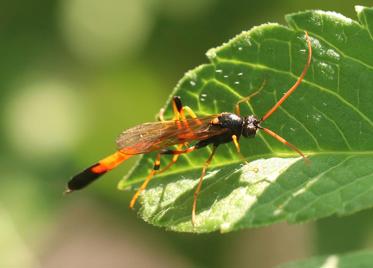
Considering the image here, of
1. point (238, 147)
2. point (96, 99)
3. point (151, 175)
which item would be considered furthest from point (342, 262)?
point (96, 99)

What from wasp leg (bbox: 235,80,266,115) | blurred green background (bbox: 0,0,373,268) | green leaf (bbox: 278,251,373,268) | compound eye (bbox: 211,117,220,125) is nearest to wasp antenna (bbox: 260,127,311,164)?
wasp leg (bbox: 235,80,266,115)

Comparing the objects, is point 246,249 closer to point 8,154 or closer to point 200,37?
point 200,37

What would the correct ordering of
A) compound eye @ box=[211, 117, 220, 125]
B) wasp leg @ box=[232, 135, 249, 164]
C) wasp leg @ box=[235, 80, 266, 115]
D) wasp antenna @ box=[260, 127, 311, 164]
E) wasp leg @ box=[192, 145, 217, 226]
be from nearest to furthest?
wasp leg @ box=[192, 145, 217, 226] < wasp antenna @ box=[260, 127, 311, 164] < wasp leg @ box=[235, 80, 266, 115] < wasp leg @ box=[232, 135, 249, 164] < compound eye @ box=[211, 117, 220, 125]

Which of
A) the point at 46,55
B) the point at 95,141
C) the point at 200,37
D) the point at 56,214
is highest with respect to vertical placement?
the point at 46,55

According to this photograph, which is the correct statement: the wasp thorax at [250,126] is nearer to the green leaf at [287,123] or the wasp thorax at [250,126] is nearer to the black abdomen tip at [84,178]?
the green leaf at [287,123]

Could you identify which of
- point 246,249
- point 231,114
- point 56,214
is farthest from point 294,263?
point 56,214

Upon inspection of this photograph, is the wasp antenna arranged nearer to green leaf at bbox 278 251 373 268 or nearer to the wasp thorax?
the wasp thorax

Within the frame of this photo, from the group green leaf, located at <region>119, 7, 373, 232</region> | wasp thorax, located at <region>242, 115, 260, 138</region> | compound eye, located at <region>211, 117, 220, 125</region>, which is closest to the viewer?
green leaf, located at <region>119, 7, 373, 232</region>
